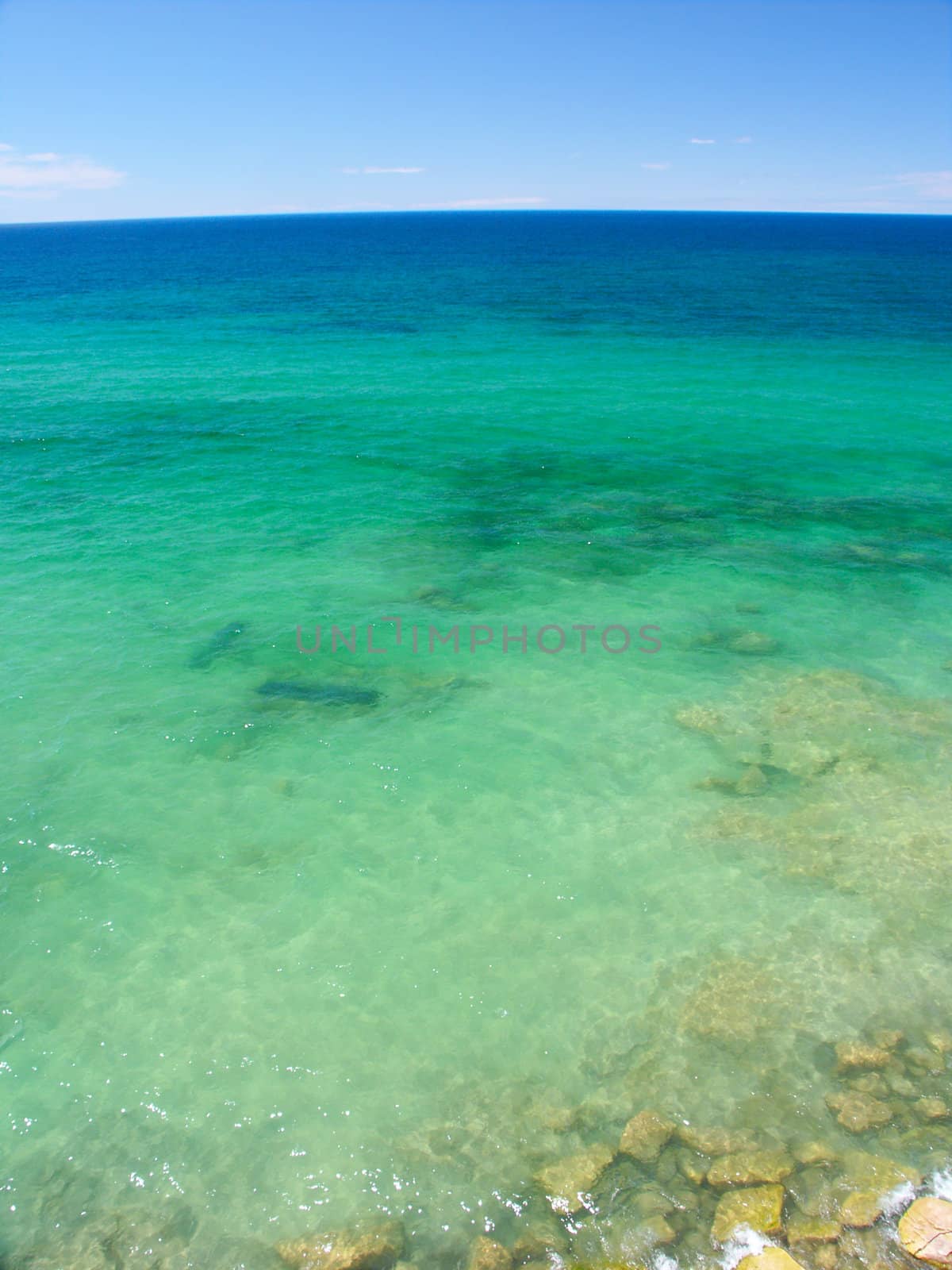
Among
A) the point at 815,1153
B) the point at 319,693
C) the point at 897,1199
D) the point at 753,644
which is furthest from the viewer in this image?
the point at 753,644

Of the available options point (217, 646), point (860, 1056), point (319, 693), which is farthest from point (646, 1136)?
point (217, 646)

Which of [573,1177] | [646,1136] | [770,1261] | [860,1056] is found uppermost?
[860,1056]

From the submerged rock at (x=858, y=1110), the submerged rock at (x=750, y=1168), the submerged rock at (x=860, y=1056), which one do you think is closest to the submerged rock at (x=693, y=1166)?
the submerged rock at (x=750, y=1168)

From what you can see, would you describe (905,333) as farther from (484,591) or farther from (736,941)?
(736,941)

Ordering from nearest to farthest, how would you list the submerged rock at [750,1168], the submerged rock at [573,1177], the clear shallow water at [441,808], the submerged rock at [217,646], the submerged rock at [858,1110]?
the submerged rock at [573,1177] → the submerged rock at [750,1168] → the submerged rock at [858,1110] → the clear shallow water at [441,808] → the submerged rock at [217,646]

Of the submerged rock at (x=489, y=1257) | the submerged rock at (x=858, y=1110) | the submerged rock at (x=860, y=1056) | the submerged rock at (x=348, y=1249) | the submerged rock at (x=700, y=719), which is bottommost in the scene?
the submerged rock at (x=348, y=1249)

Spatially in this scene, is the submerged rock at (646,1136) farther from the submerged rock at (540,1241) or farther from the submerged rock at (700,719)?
the submerged rock at (700,719)

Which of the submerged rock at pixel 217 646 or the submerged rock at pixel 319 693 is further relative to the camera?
the submerged rock at pixel 217 646

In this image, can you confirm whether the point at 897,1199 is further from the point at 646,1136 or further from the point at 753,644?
the point at 753,644
